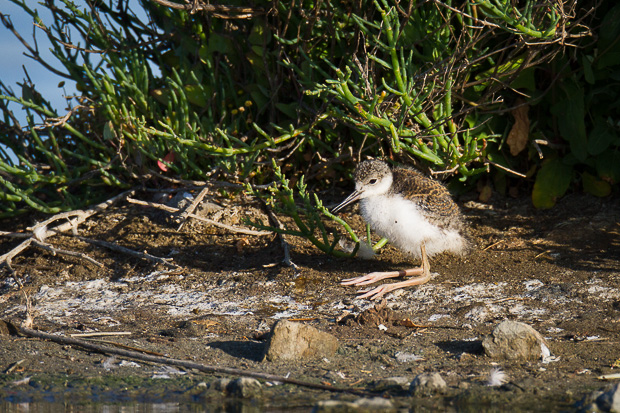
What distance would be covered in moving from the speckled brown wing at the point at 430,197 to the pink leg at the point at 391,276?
10.0 inches

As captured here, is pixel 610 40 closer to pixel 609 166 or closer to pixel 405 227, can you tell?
pixel 609 166

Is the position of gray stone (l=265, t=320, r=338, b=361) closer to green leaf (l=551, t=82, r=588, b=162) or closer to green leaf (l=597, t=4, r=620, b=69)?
green leaf (l=551, t=82, r=588, b=162)

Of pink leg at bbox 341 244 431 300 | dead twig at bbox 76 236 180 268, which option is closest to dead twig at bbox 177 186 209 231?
dead twig at bbox 76 236 180 268

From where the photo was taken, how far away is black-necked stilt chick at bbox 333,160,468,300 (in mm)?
5035

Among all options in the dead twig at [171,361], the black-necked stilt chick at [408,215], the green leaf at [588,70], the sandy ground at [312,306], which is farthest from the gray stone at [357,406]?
the green leaf at [588,70]

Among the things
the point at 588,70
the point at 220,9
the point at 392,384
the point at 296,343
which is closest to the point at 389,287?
the point at 296,343

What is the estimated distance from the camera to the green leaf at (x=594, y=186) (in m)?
6.00

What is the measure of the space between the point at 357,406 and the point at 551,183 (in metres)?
3.79

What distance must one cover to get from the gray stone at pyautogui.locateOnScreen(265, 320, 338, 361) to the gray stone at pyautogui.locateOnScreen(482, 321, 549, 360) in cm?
85

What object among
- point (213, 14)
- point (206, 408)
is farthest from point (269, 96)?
point (206, 408)

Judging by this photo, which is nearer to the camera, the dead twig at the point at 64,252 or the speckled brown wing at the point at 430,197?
the speckled brown wing at the point at 430,197

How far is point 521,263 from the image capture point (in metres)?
5.26

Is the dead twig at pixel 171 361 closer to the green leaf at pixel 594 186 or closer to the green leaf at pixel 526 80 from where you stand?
the green leaf at pixel 526 80

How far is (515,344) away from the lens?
12.0 feet
